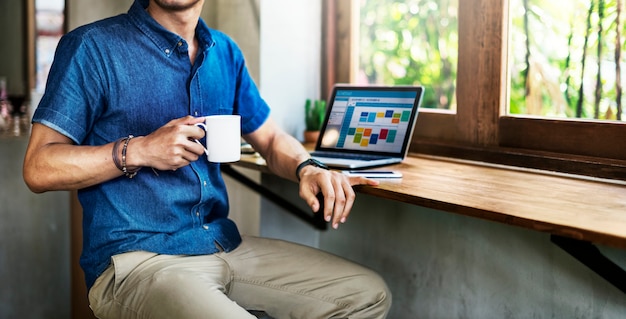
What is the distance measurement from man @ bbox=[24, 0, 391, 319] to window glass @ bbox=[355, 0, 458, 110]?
2.62 ft

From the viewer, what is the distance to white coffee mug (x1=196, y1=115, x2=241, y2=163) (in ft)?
4.91

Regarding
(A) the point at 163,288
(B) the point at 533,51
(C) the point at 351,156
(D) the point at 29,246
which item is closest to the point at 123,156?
(A) the point at 163,288

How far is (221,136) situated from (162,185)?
25 centimetres

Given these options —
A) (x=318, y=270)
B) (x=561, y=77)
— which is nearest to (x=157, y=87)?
(x=318, y=270)

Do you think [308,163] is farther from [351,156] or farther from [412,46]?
[412,46]

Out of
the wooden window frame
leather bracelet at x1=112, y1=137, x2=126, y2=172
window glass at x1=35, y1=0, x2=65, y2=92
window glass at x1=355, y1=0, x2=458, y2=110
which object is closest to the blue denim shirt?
leather bracelet at x1=112, y1=137, x2=126, y2=172

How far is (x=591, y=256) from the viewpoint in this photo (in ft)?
4.27

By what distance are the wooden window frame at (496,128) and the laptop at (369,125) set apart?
179 mm

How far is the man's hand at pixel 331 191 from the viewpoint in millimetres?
1572

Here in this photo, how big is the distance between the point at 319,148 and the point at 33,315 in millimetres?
1408

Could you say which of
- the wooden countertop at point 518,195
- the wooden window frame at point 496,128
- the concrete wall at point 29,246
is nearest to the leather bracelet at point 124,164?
the wooden countertop at point 518,195

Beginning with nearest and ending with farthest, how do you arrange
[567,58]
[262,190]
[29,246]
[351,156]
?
[567,58] < [351,156] < [262,190] < [29,246]

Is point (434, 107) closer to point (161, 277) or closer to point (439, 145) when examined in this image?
point (439, 145)

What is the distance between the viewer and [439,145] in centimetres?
216
